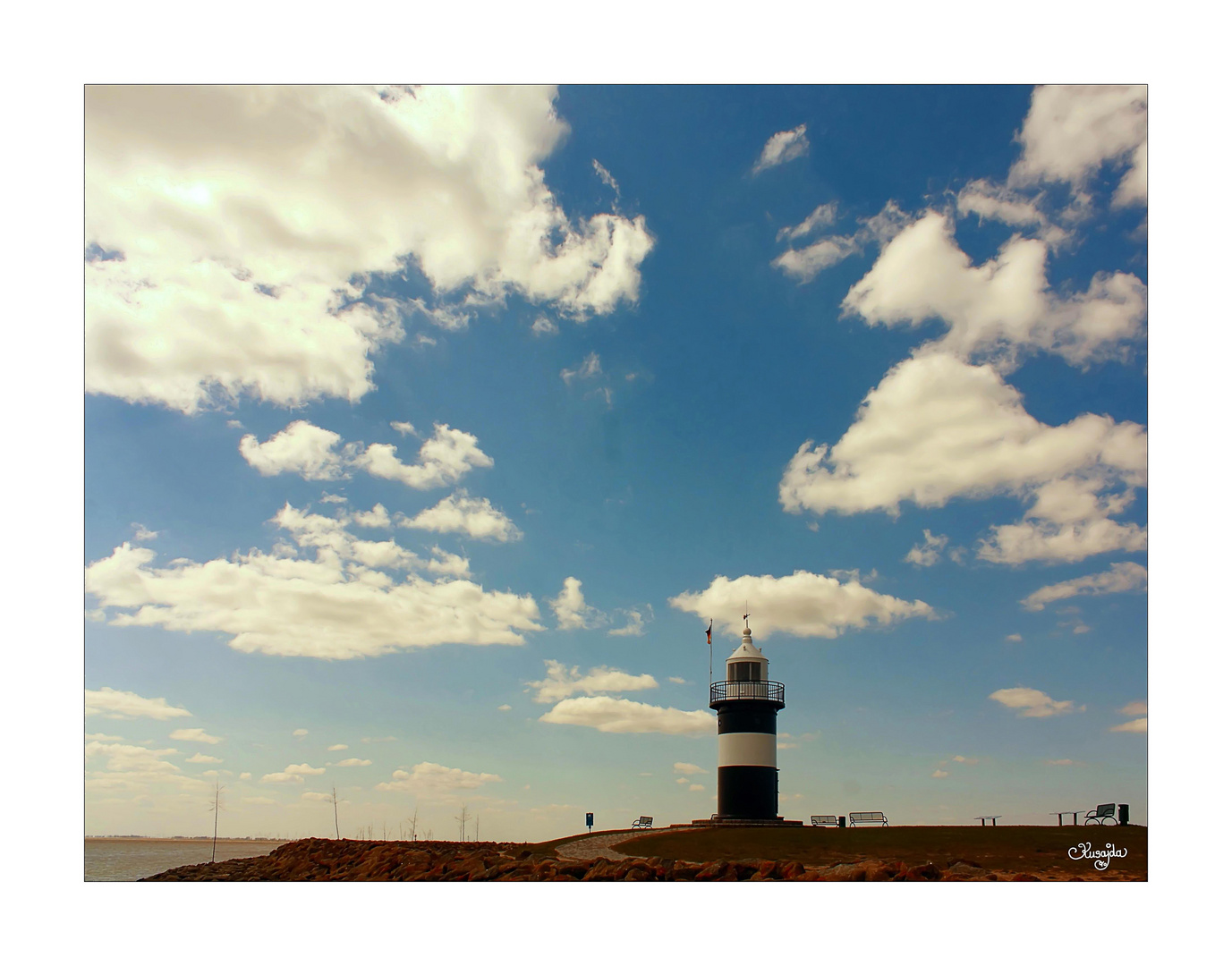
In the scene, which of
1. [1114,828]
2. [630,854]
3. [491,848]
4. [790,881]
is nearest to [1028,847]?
[1114,828]

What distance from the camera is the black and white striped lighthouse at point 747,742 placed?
107 feet

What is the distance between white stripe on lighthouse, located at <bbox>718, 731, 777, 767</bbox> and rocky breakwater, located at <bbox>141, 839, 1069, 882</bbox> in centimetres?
842

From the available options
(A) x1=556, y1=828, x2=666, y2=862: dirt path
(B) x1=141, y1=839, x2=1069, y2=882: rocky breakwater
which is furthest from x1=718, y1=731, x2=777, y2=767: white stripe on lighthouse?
(B) x1=141, y1=839, x2=1069, y2=882: rocky breakwater

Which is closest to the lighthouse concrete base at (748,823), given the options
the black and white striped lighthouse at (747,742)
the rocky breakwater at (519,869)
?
the black and white striped lighthouse at (747,742)

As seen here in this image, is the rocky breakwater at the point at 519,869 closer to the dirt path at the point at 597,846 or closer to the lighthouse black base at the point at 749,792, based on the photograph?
the dirt path at the point at 597,846

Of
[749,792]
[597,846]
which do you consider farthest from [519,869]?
[749,792]

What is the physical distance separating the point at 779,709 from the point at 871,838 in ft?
22.0

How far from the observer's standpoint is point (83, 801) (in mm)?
19031

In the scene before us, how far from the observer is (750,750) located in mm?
32969

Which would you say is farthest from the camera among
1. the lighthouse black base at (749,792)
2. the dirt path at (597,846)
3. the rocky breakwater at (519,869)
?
the lighthouse black base at (749,792)

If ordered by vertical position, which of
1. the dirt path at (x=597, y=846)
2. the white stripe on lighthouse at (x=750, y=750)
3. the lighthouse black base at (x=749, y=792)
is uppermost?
the white stripe on lighthouse at (x=750, y=750)

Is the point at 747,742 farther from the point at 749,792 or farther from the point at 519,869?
the point at 519,869

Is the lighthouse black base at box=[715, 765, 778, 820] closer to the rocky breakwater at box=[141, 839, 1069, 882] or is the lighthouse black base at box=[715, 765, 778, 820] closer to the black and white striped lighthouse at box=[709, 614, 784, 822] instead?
the black and white striped lighthouse at box=[709, 614, 784, 822]

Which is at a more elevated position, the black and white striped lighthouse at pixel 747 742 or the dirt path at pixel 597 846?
the black and white striped lighthouse at pixel 747 742
